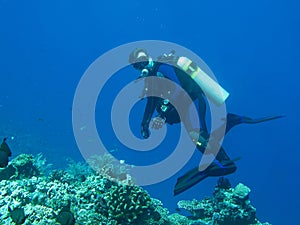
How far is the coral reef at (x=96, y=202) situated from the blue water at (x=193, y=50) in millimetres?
20757

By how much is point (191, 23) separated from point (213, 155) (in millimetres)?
99041

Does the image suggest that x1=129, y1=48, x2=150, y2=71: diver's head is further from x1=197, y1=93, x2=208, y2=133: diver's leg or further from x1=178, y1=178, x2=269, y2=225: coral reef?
x1=178, y1=178, x2=269, y2=225: coral reef

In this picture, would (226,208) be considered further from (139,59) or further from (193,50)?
(193,50)

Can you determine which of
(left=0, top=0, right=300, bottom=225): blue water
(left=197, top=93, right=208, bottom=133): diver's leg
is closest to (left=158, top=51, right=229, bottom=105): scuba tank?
(left=197, top=93, right=208, bottom=133): diver's leg

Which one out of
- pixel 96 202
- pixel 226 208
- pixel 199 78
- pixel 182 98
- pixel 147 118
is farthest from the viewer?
pixel 226 208

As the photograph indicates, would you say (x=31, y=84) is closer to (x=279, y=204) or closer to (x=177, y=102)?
(x=279, y=204)

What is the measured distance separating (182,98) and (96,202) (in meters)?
2.93

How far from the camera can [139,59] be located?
24.5ft

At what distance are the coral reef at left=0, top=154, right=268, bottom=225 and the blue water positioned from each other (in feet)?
68.1

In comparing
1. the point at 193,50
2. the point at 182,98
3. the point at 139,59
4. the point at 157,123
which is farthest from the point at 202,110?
the point at 193,50

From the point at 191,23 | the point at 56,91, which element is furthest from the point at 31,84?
the point at 191,23

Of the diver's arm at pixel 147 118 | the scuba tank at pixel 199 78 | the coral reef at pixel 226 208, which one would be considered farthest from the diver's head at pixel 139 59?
the coral reef at pixel 226 208

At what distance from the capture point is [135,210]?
6.30 meters

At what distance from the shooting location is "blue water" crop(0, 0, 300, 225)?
5134cm
